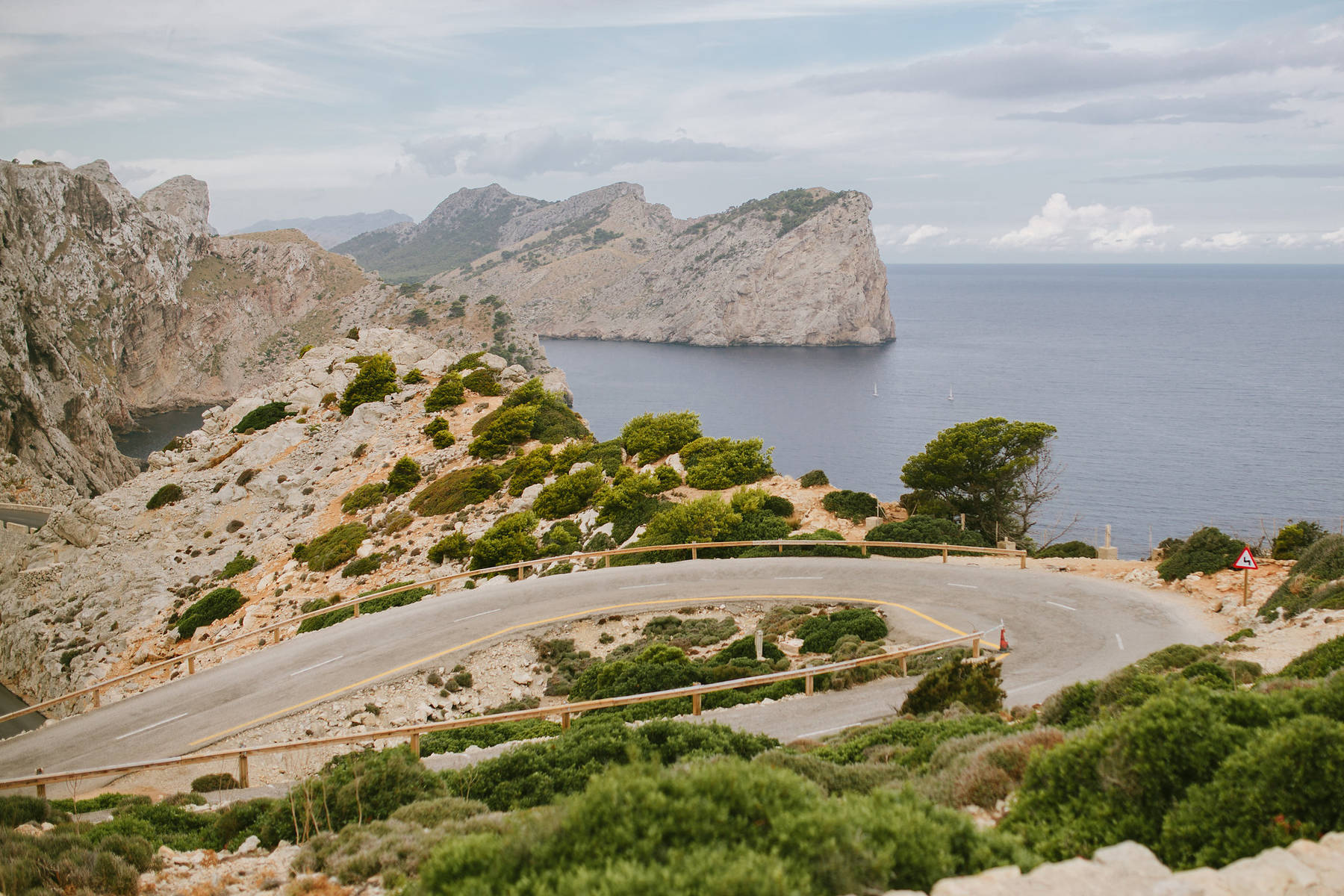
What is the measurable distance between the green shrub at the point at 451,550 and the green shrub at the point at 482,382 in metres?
17.6

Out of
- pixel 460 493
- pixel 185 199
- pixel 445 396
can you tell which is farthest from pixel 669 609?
pixel 185 199

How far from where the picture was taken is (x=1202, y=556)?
877 inches

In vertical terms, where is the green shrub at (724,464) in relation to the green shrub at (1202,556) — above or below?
above

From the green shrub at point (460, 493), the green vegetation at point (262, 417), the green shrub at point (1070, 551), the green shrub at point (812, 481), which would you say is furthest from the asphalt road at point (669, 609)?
the green vegetation at point (262, 417)

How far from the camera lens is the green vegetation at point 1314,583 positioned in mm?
17031

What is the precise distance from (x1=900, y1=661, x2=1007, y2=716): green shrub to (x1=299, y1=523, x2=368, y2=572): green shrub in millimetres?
26097

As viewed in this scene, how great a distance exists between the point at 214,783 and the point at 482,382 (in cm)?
3505

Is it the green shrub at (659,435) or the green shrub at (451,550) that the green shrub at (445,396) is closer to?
the green shrub at (659,435)

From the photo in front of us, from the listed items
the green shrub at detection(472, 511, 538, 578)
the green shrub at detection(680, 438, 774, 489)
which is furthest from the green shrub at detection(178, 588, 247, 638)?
the green shrub at detection(680, 438, 774, 489)

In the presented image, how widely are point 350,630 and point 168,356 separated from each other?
122122 mm

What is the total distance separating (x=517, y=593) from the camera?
23656mm

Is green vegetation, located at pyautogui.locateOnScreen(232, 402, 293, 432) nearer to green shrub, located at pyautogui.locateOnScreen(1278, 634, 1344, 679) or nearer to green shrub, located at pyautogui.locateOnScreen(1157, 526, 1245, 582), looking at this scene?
green shrub, located at pyautogui.locateOnScreen(1157, 526, 1245, 582)

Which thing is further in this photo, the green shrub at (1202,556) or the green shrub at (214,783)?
the green shrub at (1202,556)

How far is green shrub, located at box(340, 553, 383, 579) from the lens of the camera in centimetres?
3081
